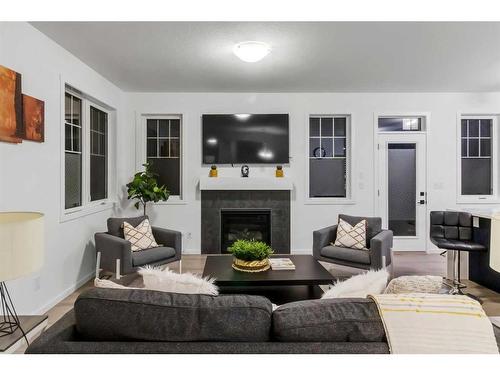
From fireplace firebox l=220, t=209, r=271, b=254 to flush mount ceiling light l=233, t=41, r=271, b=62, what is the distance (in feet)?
8.89

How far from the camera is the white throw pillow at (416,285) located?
61.0 inches

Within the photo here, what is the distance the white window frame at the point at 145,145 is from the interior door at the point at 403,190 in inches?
127

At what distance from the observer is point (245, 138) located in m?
5.42

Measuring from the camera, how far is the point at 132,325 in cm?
130

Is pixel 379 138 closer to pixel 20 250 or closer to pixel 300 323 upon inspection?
pixel 300 323

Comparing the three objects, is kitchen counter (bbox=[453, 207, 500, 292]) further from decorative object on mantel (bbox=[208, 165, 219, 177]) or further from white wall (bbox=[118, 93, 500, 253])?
decorative object on mantel (bbox=[208, 165, 219, 177])

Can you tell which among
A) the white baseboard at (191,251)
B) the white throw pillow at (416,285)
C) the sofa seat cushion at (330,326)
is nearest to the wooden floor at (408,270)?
the white baseboard at (191,251)

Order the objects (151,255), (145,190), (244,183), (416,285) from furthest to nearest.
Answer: (244,183) → (145,190) → (151,255) → (416,285)

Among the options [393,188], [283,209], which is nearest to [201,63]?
[283,209]

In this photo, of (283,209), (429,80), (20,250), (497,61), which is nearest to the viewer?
(20,250)

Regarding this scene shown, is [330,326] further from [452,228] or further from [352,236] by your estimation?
[452,228]

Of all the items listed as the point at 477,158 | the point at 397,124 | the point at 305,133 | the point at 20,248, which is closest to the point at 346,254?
the point at 305,133

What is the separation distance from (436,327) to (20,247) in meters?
1.83

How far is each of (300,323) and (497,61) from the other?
14.0ft
